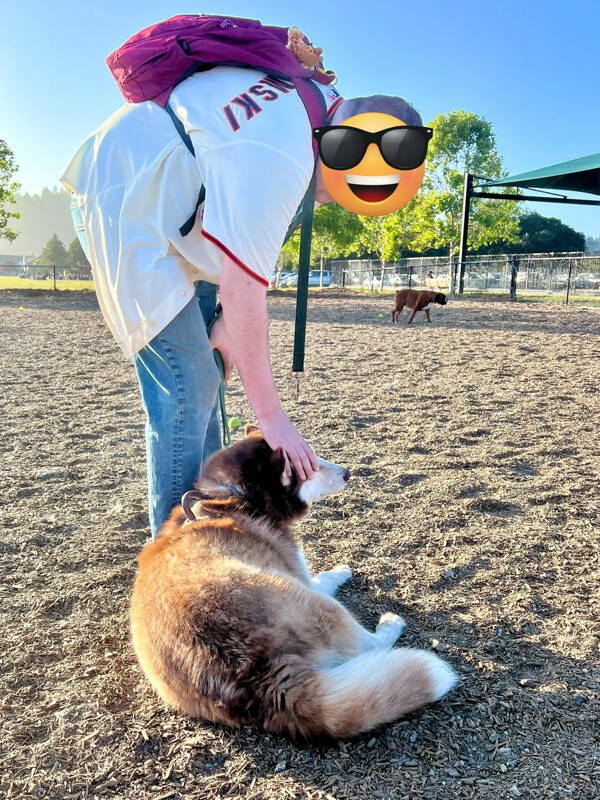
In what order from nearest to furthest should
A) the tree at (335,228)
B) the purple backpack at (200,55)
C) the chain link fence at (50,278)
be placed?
the purple backpack at (200,55) → the chain link fence at (50,278) → the tree at (335,228)

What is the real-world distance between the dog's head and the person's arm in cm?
40

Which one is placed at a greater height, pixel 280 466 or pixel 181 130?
pixel 181 130

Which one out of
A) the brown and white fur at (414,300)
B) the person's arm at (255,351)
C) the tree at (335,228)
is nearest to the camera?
the person's arm at (255,351)

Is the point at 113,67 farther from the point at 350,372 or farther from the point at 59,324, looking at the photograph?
the point at 59,324

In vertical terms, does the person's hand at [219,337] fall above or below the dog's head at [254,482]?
above

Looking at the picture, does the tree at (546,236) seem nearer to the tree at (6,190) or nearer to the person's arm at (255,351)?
the tree at (6,190)

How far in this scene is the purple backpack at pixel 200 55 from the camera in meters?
1.91

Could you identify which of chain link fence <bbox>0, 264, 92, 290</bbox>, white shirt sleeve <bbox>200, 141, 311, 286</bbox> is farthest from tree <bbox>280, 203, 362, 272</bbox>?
white shirt sleeve <bbox>200, 141, 311, 286</bbox>

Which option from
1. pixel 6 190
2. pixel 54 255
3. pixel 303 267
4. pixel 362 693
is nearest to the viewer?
pixel 362 693

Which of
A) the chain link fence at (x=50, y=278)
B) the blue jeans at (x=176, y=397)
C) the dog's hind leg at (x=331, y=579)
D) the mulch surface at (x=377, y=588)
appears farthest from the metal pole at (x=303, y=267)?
the chain link fence at (x=50, y=278)

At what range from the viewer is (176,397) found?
2.31m

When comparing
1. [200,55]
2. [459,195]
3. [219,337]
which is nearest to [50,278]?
[459,195]

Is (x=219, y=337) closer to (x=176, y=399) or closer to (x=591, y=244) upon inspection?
(x=176, y=399)
